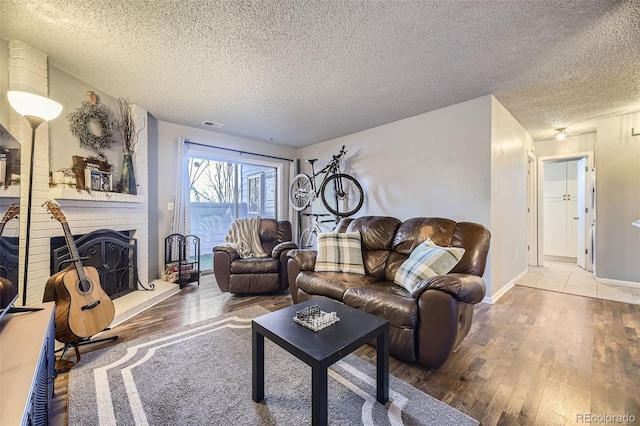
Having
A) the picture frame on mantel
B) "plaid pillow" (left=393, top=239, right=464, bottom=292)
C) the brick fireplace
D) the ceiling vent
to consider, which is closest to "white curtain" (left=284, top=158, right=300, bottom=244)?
the ceiling vent

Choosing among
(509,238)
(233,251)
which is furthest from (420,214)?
(233,251)

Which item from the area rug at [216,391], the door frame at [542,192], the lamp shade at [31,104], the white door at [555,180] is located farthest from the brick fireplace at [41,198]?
the white door at [555,180]

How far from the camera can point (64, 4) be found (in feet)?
5.57

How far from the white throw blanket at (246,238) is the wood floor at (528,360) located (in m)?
0.76

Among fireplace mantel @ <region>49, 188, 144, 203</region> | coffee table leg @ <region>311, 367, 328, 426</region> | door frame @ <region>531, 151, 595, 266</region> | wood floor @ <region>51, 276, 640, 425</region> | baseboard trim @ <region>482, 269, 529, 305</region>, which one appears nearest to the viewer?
coffee table leg @ <region>311, 367, 328, 426</region>

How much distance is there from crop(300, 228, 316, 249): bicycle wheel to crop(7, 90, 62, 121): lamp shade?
12.8ft

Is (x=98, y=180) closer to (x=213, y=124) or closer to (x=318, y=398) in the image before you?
(x=213, y=124)

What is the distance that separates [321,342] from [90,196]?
287 cm

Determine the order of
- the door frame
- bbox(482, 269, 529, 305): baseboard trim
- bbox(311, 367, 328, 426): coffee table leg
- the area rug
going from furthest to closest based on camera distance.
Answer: the door frame, bbox(482, 269, 529, 305): baseboard trim, the area rug, bbox(311, 367, 328, 426): coffee table leg

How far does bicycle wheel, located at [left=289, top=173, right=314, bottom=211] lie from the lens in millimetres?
5145

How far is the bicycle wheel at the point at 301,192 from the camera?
5.14 meters

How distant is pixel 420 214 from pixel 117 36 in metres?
3.70

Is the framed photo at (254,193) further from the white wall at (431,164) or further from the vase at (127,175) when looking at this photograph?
the vase at (127,175)
